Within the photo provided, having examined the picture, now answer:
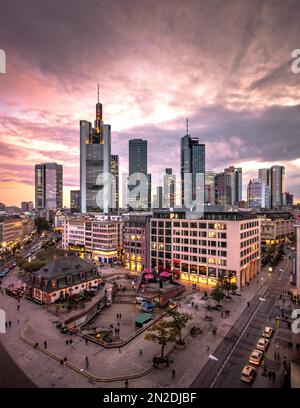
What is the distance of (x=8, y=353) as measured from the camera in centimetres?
3647

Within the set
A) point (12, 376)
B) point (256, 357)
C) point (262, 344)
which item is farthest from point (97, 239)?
point (256, 357)

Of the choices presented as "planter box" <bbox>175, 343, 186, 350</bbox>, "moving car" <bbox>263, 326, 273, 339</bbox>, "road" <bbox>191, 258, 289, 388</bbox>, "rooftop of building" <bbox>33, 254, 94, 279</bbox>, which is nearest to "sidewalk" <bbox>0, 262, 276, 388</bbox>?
"planter box" <bbox>175, 343, 186, 350</bbox>

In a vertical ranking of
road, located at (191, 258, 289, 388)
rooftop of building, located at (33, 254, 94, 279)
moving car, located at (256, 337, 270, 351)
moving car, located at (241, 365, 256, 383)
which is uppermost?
rooftop of building, located at (33, 254, 94, 279)

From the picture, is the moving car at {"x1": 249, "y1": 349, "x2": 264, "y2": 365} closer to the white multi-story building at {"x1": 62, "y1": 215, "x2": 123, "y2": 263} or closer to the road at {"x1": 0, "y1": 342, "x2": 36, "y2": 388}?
the road at {"x1": 0, "y1": 342, "x2": 36, "y2": 388}

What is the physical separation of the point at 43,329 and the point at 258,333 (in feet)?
128

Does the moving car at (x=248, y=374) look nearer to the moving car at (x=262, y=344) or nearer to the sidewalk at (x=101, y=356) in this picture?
the sidewalk at (x=101, y=356)

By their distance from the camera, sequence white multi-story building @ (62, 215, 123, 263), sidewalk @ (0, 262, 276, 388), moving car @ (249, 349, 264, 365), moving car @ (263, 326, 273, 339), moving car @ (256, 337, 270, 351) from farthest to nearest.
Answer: white multi-story building @ (62, 215, 123, 263) < moving car @ (263, 326, 273, 339) < moving car @ (256, 337, 270, 351) < moving car @ (249, 349, 264, 365) < sidewalk @ (0, 262, 276, 388)

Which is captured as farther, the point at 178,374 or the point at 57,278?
the point at 57,278

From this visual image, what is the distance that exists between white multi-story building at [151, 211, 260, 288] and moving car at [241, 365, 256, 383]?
38.6m

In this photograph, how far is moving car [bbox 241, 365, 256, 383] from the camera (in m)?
29.5

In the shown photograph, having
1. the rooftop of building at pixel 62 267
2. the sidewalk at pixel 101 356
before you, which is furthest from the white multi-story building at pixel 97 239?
the sidewalk at pixel 101 356

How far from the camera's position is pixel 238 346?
38.2 metres

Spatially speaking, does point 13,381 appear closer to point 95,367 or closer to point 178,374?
point 95,367
